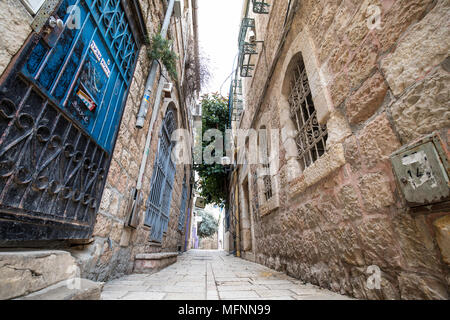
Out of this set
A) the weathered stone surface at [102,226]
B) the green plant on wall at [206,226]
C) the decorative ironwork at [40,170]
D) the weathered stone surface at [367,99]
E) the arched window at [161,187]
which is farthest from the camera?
the green plant on wall at [206,226]

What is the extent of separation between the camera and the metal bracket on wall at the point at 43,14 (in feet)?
3.88

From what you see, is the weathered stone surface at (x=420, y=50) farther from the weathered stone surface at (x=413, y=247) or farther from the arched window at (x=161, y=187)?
the arched window at (x=161, y=187)

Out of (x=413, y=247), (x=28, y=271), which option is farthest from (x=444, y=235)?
(x=28, y=271)

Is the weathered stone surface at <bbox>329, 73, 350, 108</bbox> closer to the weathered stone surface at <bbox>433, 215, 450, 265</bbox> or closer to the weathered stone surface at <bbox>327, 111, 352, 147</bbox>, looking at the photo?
the weathered stone surface at <bbox>327, 111, 352, 147</bbox>

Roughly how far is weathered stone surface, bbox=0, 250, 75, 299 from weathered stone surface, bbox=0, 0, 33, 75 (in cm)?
98

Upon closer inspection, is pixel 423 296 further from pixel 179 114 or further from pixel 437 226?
pixel 179 114

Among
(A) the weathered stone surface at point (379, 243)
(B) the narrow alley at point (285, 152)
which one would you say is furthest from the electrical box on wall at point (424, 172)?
(A) the weathered stone surface at point (379, 243)

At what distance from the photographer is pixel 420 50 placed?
1071 millimetres

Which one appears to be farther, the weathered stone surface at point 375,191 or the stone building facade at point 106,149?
the weathered stone surface at point 375,191

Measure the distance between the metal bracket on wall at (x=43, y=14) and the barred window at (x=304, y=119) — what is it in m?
2.52

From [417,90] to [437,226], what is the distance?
73cm

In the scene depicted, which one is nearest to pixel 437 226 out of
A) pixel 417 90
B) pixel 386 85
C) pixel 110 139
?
pixel 417 90

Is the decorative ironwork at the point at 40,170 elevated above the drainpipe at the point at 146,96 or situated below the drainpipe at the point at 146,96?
below

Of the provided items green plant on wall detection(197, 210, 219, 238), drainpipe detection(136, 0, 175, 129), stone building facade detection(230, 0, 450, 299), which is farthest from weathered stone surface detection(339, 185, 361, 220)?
green plant on wall detection(197, 210, 219, 238)
